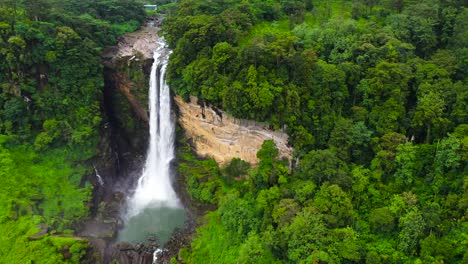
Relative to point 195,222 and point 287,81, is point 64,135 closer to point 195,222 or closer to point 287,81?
point 195,222

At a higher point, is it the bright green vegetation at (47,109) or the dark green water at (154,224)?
the bright green vegetation at (47,109)

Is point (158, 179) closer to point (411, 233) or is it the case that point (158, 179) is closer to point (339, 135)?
point (339, 135)

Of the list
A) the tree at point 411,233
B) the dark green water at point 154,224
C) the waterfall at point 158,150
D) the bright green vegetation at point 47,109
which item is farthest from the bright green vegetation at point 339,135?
the bright green vegetation at point 47,109

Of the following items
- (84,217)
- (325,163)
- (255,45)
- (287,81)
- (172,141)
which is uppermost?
(255,45)

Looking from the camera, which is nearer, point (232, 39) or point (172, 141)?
point (232, 39)

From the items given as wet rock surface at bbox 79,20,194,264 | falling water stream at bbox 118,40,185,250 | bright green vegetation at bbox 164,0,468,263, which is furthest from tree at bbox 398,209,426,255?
falling water stream at bbox 118,40,185,250

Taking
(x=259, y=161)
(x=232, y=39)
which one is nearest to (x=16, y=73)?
(x=232, y=39)

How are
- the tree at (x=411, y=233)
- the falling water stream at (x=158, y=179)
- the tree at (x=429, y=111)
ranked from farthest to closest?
the falling water stream at (x=158, y=179) < the tree at (x=429, y=111) < the tree at (x=411, y=233)

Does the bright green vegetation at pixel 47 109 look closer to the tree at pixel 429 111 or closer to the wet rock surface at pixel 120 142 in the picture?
the wet rock surface at pixel 120 142

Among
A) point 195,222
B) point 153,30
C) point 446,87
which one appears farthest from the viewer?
point 153,30
